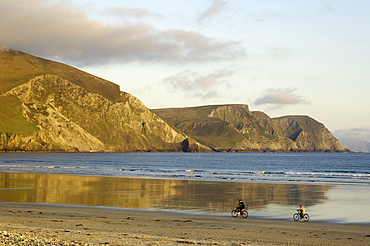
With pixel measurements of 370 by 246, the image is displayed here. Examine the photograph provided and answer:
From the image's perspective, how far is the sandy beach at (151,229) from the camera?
18180 millimetres

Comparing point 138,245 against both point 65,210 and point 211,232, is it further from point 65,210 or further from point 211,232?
point 65,210

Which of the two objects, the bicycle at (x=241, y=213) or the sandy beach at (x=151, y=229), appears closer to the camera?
the sandy beach at (x=151, y=229)

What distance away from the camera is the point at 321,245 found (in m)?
19.6

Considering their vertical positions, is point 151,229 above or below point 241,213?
below

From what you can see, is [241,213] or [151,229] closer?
[151,229]

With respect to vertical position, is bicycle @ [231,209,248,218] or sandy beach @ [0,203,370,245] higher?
bicycle @ [231,209,248,218]

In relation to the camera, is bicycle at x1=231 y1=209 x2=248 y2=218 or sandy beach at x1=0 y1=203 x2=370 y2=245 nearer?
sandy beach at x1=0 y1=203 x2=370 y2=245

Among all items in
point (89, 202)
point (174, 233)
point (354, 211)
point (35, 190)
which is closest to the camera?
point (174, 233)

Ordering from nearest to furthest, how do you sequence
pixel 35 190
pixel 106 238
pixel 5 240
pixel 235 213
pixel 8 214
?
pixel 5 240, pixel 106 238, pixel 8 214, pixel 235 213, pixel 35 190

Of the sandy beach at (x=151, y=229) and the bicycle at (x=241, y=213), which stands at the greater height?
the bicycle at (x=241, y=213)

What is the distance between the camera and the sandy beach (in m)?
18.2

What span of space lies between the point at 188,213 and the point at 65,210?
30.5ft

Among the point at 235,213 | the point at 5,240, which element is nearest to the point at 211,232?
the point at 235,213

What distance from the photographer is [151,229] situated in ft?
76.7
